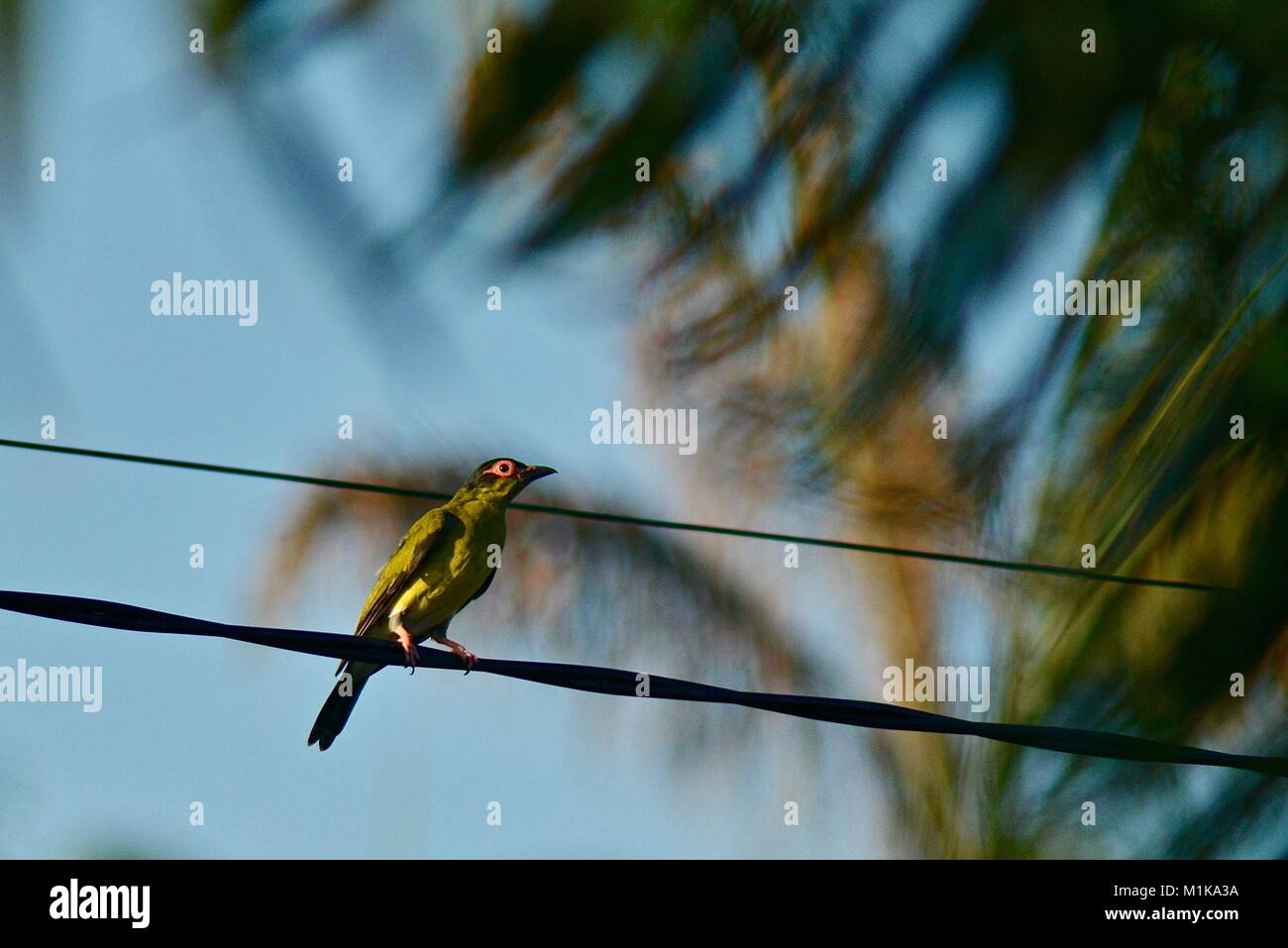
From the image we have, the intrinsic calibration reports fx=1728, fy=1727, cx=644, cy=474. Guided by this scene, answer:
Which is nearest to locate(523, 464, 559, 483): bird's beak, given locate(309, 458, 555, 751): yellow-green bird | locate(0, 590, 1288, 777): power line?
locate(309, 458, 555, 751): yellow-green bird

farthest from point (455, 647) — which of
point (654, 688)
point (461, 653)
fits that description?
point (654, 688)

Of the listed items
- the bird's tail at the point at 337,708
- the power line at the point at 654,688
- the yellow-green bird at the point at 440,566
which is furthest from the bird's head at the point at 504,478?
→ the power line at the point at 654,688

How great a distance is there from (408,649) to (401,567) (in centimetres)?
211

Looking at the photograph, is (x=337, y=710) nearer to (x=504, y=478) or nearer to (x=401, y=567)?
(x=401, y=567)

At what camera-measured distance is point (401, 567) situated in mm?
8383

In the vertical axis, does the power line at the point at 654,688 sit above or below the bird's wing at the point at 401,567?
below

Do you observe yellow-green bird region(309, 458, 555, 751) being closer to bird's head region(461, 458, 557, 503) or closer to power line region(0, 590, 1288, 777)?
bird's head region(461, 458, 557, 503)

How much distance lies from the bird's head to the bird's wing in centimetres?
21

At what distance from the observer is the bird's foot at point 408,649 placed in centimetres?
611

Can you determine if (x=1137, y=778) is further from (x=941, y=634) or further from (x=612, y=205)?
(x=612, y=205)

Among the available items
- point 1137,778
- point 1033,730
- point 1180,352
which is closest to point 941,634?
point 1137,778

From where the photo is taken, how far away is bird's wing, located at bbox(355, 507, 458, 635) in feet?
27.4

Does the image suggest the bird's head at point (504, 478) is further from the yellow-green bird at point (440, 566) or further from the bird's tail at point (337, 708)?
the bird's tail at point (337, 708)

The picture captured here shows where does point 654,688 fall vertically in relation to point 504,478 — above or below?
below
